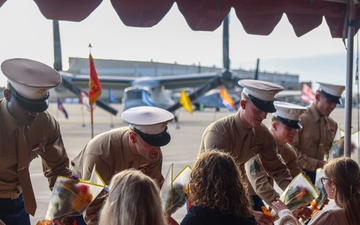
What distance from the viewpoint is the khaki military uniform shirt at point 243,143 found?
3.04 meters

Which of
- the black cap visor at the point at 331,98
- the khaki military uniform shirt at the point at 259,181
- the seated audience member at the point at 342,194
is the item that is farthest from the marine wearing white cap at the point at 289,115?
the seated audience member at the point at 342,194

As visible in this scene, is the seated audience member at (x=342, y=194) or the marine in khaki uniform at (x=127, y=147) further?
the marine in khaki uniform at (x=127, y=147)

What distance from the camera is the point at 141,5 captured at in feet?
9.82

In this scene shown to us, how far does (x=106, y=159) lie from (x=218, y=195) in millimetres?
981

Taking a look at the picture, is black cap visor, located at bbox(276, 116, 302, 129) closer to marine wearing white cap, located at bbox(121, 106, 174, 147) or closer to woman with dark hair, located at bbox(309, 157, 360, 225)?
woman with dark hair, located at bbox(309, 157, 360, 225)

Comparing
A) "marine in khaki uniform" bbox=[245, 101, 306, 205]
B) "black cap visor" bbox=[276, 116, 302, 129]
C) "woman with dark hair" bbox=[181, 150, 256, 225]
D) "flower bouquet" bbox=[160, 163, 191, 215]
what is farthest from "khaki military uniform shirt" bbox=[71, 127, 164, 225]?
"black cap visor" bbox=[276, 116, 302, 129]

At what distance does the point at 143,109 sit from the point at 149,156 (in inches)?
13.5

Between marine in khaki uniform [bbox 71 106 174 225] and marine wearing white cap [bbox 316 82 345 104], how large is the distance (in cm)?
229

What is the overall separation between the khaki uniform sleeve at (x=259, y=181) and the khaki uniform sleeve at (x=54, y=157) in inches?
54.7

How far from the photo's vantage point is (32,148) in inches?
107

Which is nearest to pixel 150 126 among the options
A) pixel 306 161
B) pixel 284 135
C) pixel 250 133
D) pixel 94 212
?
pixel 94 212

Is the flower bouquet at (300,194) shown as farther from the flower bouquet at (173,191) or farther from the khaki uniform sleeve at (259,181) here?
the flower bouquet at (173,191)

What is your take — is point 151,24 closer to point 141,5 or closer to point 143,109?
point 141,5

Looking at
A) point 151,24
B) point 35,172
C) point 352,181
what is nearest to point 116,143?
point 151,24
